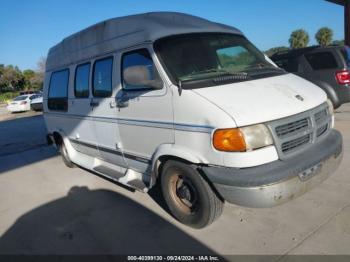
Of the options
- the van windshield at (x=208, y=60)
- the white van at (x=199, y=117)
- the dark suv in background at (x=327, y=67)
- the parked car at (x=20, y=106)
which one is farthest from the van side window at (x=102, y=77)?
the parked car at (x=20, y=106)

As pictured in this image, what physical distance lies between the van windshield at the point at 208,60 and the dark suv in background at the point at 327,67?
4.36m

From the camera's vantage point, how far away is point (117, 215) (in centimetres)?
459

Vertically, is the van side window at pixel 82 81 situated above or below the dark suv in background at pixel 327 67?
above

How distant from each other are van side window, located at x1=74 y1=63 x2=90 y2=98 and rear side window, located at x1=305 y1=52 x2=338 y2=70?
19.5 feet

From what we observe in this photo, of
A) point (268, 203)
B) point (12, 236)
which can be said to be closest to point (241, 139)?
point (268, 203)

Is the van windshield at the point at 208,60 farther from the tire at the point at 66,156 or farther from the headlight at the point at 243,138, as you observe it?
the tire at the point at 66,156

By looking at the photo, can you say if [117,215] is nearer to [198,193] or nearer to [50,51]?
[198,193]

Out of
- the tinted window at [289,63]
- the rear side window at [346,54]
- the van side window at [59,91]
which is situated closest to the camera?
the van side window at [59,91]

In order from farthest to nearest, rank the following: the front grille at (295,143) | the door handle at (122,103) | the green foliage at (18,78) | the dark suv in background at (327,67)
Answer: the green foliage at (18,78) → the dark suv in background at (327,67) → the door handle at (122,103) → the front grille at (295,143)

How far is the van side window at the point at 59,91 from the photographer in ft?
20.9

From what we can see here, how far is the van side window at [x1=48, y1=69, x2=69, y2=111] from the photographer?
20.9 ft

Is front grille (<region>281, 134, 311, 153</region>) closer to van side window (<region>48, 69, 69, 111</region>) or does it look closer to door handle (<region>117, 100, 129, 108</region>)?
door handle (<region>117, 100, 129, 108</region>)

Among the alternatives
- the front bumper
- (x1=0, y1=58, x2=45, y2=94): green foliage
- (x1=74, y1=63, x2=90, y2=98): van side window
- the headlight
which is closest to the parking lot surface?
the front bumper

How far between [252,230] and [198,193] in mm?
757
